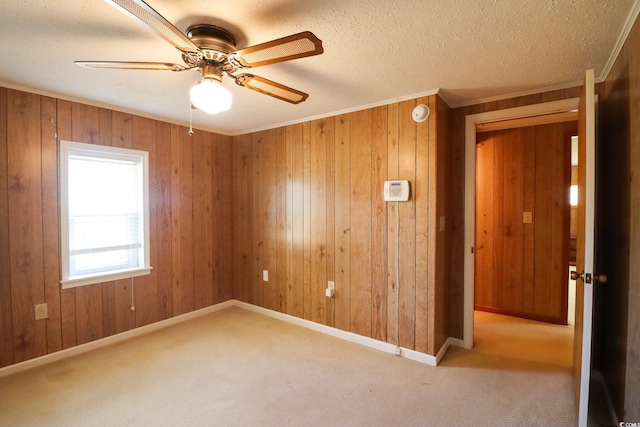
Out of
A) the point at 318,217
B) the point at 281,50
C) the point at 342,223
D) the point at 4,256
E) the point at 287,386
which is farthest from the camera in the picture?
the point at 318,217

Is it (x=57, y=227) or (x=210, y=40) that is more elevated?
(x=210, y=40)

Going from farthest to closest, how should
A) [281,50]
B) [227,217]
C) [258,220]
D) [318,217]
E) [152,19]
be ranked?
[227,217] → [258,220] → [318,217] → [281,50] → [152,19]

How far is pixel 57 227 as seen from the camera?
8.51 feet

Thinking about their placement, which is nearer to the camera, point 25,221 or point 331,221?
point 25,221

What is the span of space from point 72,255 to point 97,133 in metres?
1.14

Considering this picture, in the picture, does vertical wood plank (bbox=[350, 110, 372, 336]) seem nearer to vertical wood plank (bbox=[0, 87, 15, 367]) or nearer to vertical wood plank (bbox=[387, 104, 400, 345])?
vertical wood plank (bbox=[387, 104, 400, 345])

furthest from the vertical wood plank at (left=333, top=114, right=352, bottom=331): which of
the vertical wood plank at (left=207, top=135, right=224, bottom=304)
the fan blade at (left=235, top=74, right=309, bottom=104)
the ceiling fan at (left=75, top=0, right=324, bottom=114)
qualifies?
the vertical wood plank at (left=207, top=135, right=224, bottom=304)

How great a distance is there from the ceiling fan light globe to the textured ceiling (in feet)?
1.05

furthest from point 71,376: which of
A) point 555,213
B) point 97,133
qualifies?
point 555,213

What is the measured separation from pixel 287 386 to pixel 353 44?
2329mm

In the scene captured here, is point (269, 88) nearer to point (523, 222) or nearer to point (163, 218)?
point (163, 218)

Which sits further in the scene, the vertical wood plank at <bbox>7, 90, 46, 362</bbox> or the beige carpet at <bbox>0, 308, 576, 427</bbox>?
the vertical wood plank at <bbox>7, 90, 46, 362</bbox>

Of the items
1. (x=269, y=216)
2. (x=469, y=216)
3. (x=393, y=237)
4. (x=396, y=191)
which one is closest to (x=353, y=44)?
(x=396, y=191)

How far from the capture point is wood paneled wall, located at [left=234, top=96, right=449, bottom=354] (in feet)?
8.33
